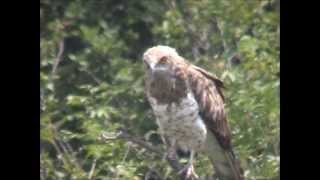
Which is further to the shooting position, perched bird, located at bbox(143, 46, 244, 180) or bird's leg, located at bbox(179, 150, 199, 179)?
perched bird, located at bbox(143, 46, 244, 180)

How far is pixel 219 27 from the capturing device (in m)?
8.21

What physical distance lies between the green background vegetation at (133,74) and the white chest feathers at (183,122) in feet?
0.53

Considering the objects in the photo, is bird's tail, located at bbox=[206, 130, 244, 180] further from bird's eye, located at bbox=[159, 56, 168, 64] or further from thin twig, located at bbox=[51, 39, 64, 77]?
thin twig, located at bbox=[51, 39, 64, 77]

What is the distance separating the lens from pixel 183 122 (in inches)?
234

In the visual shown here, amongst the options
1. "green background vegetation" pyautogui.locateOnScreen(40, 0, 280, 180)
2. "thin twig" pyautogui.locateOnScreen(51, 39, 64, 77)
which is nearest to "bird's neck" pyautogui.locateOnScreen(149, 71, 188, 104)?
"green background vegetation" pyautogui.locateOnScreen(40, 0, 280, 180)

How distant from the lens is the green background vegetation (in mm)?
6645

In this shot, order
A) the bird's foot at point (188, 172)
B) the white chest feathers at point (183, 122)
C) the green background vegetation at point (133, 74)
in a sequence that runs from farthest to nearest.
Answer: the green background vegetation at point (133, 74), the white chest feathers at point (183, 122), the bird's foot at point (188, 172)

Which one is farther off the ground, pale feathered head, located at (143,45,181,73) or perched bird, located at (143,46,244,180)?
pale feathered head, located at (143,45,181,73)

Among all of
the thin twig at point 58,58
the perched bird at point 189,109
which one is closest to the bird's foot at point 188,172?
the perched bird at point 189,109

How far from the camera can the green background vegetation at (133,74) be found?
6645 millimetres

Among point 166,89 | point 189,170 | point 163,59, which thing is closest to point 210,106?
point 166,89

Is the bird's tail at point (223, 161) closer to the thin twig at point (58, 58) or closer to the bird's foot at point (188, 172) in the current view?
the bird's foot at point (188, 172)
